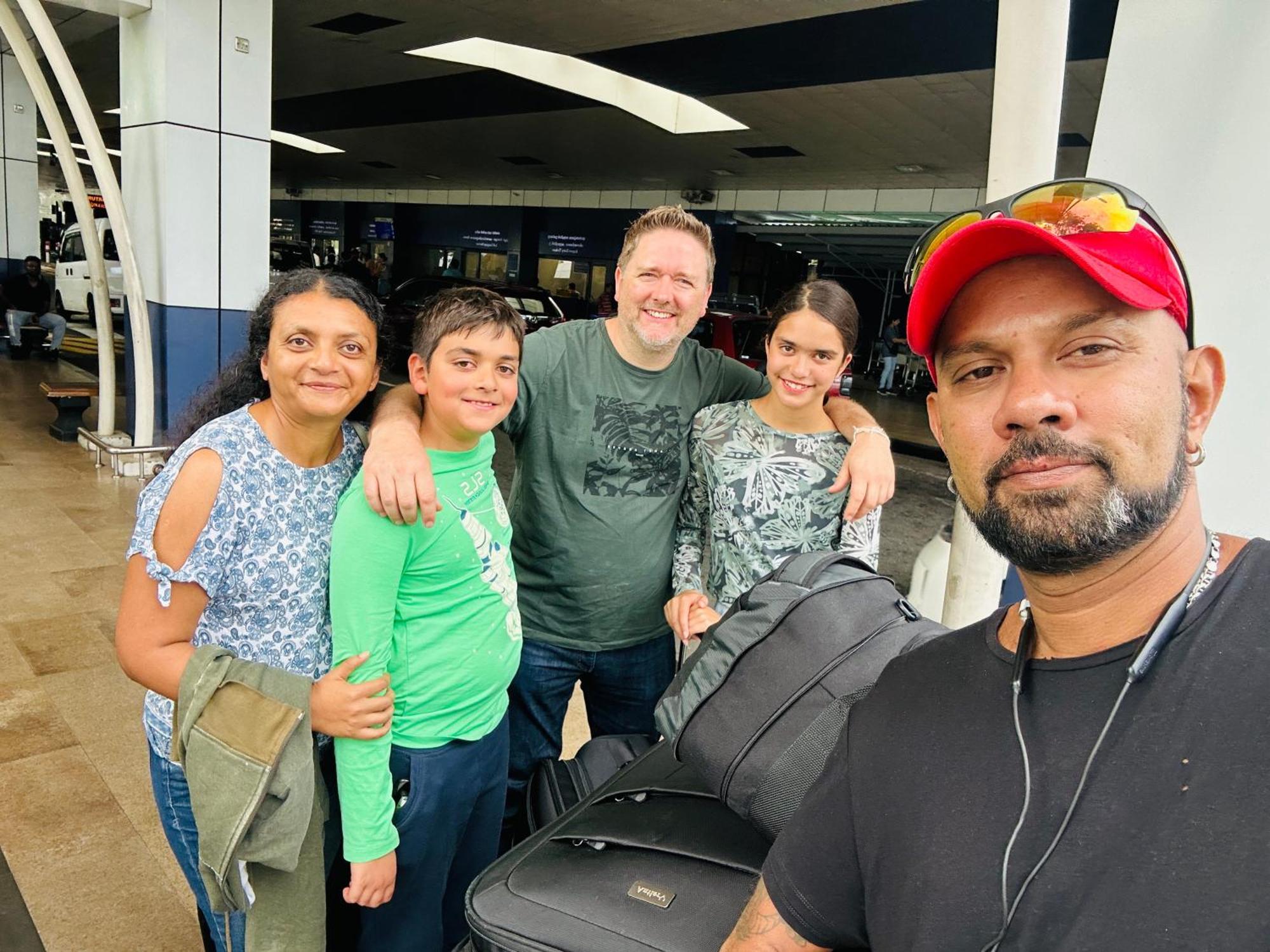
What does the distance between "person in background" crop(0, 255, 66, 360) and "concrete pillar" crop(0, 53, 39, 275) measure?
0.26 meters

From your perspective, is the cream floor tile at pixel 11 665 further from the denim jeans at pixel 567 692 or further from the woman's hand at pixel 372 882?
the woman's hand at pixel 372 882

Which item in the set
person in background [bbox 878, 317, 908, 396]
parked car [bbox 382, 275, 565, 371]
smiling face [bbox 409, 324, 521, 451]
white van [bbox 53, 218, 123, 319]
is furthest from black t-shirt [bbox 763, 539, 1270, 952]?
person in background [bbox 878, 317, 908, 396]

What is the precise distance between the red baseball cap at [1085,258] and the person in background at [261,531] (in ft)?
3.69

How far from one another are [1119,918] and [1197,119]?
2.10 m

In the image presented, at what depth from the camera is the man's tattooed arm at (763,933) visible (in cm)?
107

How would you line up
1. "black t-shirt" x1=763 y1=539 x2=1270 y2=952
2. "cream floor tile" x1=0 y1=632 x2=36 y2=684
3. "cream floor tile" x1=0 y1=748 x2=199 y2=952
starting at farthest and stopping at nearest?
1. "cream floor tile" x1=0 y1=632 x2=36 y2=684
2. "cream floor tile" x1=0 y1=748 x2=199 y2=952
3. "black t-shirt" x1=763 y1=539 x2=1270 y2=952

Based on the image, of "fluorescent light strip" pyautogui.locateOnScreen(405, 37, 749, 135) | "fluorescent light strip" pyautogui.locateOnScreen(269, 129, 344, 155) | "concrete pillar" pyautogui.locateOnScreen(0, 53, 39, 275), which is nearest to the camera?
"concrete pillar" pyautogui.locateOnScreen(0, 53, 39, 275)

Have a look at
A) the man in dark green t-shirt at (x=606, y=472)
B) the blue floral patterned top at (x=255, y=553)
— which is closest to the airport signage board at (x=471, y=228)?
the man in dark green t-shirt at (x=606, y=472)

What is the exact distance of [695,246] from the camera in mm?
2207

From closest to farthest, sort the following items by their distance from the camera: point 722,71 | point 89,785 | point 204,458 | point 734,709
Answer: point 734,709, point 204,458, point 89,785, point 722,71

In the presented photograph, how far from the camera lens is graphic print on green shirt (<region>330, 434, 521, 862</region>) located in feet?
4.97

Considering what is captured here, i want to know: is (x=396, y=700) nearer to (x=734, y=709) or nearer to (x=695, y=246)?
(x=734, y=709)

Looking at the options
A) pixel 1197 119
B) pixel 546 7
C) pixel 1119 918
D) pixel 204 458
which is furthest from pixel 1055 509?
pixel 546 7

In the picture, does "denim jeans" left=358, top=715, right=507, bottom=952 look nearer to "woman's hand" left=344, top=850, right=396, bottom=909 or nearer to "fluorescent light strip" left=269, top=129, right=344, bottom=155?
"woman's hand" left=344, top=850, right=396, bottom=909
